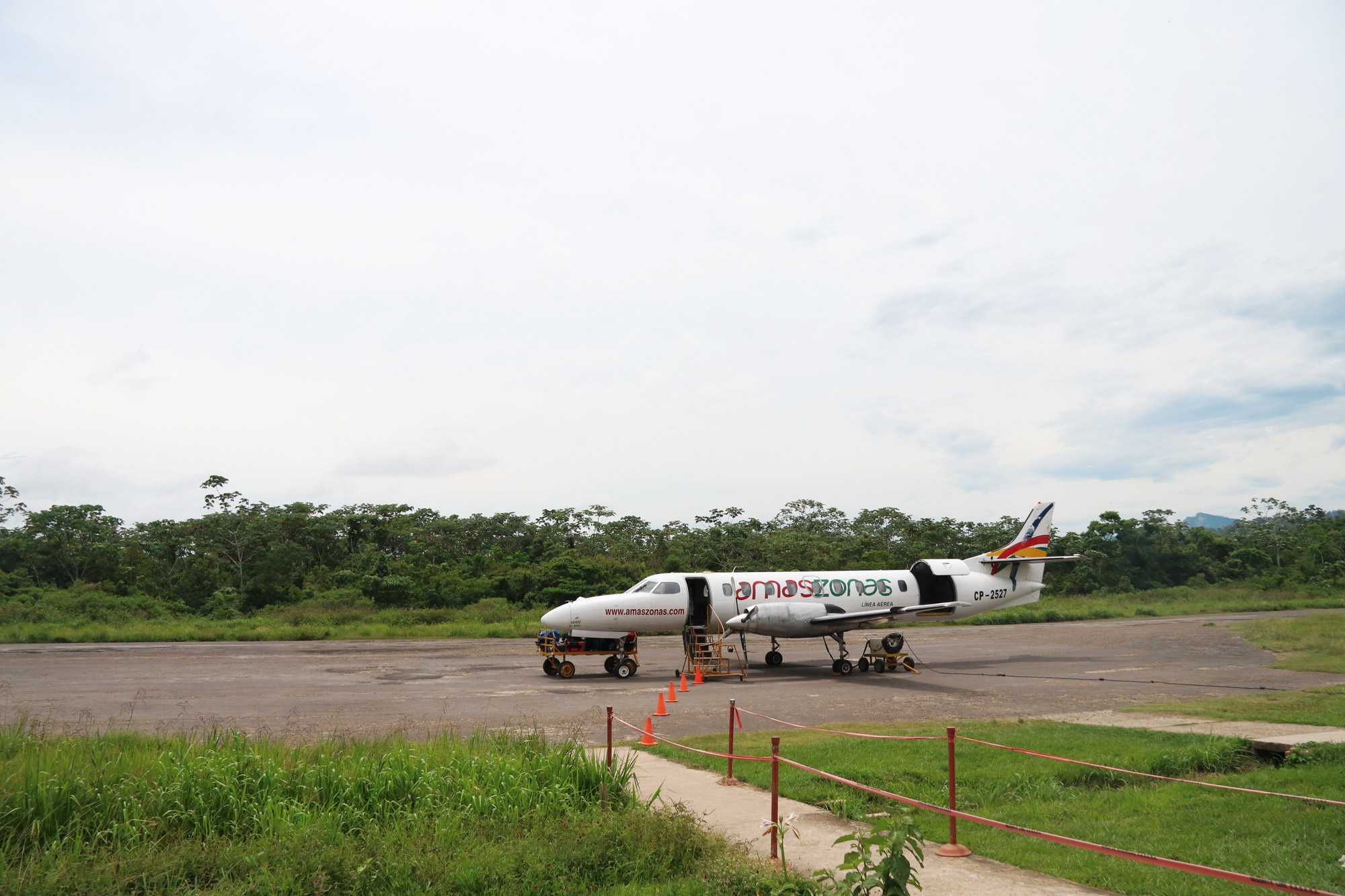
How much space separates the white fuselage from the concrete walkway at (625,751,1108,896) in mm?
12850

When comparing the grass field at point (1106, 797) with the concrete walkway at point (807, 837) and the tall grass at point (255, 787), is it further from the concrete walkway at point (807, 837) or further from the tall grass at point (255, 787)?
the tall grass at point (255, 787)

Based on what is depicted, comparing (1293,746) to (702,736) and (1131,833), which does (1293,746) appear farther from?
(702,736)

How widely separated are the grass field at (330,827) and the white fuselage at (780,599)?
14758 mm

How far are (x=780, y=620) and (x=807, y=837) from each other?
1668cm

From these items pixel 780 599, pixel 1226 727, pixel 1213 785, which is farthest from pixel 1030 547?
pixel 1213 785

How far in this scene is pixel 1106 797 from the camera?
8477 millimetres

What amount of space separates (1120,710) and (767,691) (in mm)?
7321

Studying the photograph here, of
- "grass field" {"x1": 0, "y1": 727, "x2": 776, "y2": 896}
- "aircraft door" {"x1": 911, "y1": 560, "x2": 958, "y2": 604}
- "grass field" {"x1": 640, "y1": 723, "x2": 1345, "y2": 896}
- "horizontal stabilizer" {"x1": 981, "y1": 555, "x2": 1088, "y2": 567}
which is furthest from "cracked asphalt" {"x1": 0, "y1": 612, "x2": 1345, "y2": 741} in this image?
"grass field" {"x1": 640, "y1": 723, "x2": 1345, "y2": 896}

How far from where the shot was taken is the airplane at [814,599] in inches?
904

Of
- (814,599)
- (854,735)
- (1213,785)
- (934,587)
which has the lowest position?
(854,735)

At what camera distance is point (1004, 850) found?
6754mm

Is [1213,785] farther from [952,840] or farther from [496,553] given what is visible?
[496,553]

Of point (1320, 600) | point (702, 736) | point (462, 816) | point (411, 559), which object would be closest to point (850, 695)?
point (702, 736)

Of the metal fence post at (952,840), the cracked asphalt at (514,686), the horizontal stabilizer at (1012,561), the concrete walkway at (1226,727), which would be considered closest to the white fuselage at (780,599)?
the horizontal stabilizer at (1012,561)
